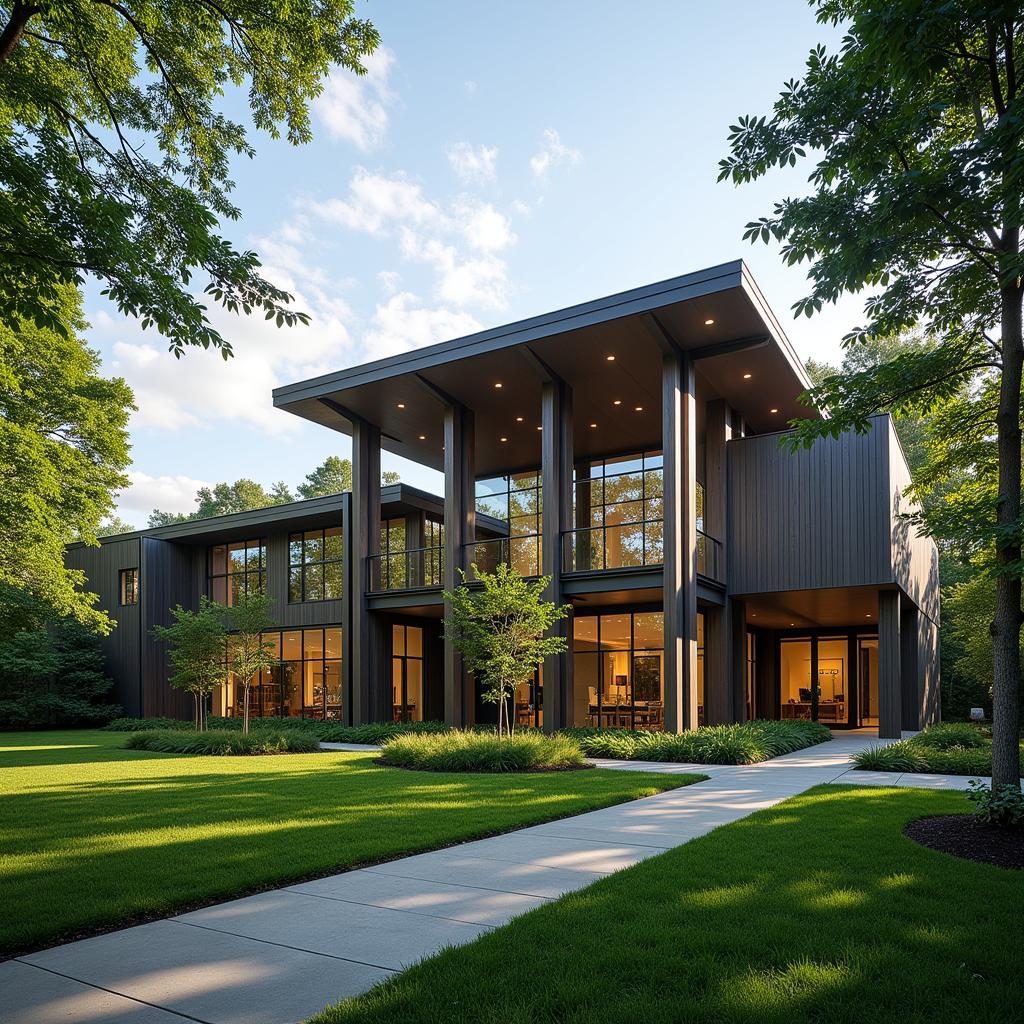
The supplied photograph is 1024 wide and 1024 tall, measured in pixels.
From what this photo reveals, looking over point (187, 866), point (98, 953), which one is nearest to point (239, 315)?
point (187, 866)

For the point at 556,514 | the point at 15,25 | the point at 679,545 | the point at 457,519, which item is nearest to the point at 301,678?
the point at 457,519

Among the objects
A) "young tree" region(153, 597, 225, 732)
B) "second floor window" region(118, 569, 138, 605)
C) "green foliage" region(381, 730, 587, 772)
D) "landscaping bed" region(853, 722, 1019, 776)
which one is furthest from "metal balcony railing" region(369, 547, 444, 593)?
"landscaping bed" region(853, 722, 1019, 776)

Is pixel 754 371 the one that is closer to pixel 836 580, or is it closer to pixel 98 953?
pixel 836 580

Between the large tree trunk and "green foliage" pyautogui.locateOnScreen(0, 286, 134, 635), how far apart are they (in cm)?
1526

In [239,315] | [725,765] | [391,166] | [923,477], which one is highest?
[391,166]

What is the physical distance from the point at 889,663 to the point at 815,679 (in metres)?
8.52

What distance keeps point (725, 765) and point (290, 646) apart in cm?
1753

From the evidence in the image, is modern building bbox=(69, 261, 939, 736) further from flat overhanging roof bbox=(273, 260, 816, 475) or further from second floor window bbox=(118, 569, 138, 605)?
second floor window bbox=(118, 569, 138, 605)

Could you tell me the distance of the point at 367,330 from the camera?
82.7ft

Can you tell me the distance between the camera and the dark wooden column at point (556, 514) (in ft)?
61.7

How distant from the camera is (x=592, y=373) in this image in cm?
1973

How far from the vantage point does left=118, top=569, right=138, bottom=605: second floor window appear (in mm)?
Result: 30219

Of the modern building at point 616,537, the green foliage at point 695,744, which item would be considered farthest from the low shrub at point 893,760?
the modern building at point 616,537

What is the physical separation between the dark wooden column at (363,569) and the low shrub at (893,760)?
13.8m
